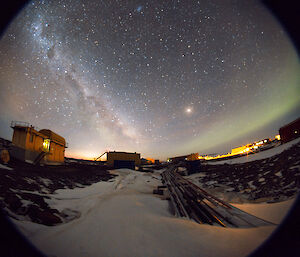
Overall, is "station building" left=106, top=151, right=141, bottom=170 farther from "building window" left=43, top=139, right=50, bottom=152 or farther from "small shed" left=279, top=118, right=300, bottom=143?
"small shed" left=279, top=118, right=300, bottom=143

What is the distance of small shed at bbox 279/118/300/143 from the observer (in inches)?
699

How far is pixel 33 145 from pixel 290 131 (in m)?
45.5

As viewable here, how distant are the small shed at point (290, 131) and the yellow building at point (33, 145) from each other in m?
44.2

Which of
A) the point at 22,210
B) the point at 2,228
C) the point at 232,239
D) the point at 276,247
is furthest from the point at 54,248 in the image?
the point at 276,247

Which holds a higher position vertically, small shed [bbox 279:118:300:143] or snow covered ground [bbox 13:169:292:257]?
small shed [bbox 279:118:300:143]

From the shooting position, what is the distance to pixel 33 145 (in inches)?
685

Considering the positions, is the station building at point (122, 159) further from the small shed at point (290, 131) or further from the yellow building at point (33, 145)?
the small shed at point (290, 131)

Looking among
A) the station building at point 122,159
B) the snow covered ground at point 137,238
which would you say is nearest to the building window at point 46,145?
the station building at point 122,159

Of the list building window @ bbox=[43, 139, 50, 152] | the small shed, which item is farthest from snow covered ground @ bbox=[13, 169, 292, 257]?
the small shed

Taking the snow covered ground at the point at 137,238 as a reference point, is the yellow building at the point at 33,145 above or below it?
above

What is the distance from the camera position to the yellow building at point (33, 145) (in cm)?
1595

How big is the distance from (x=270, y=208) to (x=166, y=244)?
5187 mm

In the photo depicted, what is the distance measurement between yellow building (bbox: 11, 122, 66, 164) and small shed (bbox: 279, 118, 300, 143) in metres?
44.2

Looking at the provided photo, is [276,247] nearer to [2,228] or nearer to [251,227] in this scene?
[251,227]
